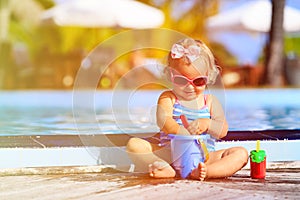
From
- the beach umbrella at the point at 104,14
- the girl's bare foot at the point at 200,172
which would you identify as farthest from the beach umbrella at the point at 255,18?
the girl's bare foot at the point at 200,172

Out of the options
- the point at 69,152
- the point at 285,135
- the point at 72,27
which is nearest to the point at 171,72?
the point at 69,152

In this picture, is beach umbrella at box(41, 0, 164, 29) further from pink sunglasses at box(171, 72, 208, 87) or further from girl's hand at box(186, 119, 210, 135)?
girl's hand at box(186, 119, 210, 135)

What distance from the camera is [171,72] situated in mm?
2846

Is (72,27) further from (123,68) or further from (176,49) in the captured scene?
(176,49)

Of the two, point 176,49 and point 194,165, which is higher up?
point 176,49

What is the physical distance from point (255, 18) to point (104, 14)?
2.67 meters

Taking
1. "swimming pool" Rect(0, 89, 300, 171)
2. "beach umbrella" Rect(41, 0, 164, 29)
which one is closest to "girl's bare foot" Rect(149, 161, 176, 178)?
"swimming pool" Rect(0, 89, 300, 171)

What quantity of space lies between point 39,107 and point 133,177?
14.2 feet

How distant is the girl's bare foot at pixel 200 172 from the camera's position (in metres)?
2.66

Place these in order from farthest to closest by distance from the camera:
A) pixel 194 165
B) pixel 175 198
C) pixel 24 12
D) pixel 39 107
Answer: pixel 24 12 → pixel 39 107 → pixel 194 165 → pixel 175 198

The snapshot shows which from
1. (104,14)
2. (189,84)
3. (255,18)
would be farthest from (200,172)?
(255,18)

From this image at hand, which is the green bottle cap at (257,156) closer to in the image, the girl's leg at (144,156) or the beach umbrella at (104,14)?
the girl's leg at (144,156)

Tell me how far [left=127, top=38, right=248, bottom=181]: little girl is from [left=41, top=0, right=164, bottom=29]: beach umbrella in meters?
6.86

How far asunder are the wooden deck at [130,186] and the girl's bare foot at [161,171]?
4 centimetres
